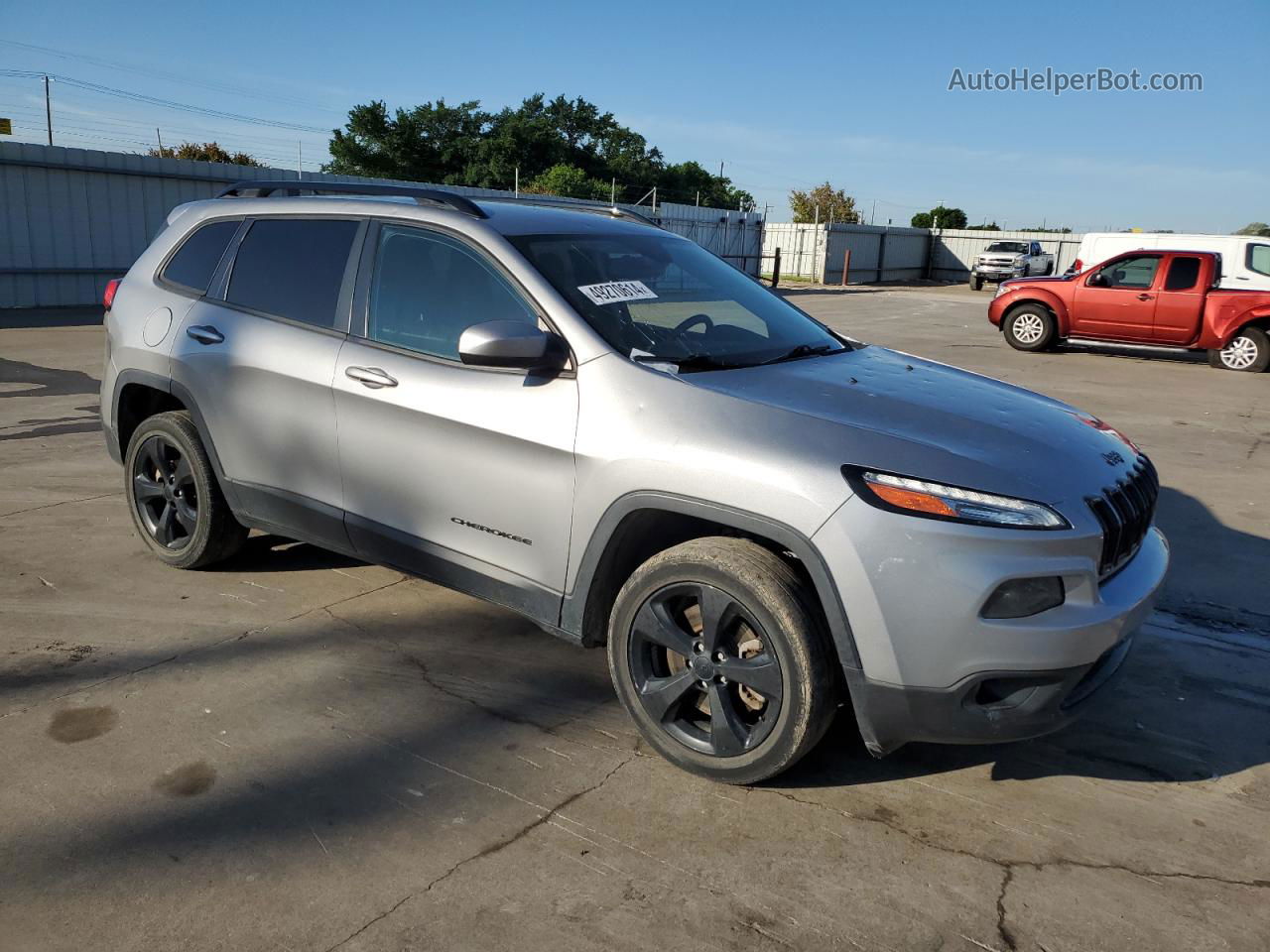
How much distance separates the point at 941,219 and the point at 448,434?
6576cm

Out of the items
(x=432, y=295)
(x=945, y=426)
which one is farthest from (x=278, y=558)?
(x=945, y=426)

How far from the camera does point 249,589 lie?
4.61 metres

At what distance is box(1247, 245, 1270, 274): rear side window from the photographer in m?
16.3

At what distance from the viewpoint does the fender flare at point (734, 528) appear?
2746 millimetres

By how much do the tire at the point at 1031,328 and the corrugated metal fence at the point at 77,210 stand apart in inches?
343

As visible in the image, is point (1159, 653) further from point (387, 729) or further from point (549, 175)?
point (549, 175)

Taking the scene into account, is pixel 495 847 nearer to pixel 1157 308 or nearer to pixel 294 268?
pixel 294 268

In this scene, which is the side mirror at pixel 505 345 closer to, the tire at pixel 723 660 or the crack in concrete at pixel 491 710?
the tire at pixel 723 660

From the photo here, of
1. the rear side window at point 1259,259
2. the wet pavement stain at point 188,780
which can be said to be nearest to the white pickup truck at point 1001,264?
the rear side window at point 1259,259

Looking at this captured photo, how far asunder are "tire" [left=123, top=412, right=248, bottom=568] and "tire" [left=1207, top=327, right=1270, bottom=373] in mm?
13985

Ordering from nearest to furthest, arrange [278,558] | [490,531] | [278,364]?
[490,531] < [278,364] < [278,558]

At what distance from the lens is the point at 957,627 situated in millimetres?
2635

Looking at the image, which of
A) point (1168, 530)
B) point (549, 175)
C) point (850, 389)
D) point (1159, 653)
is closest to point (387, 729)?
point (850, 389)

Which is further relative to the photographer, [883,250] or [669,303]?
[883,250]
